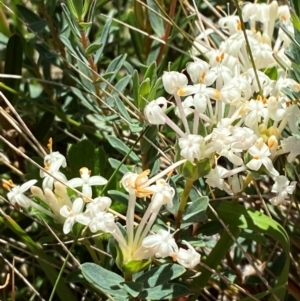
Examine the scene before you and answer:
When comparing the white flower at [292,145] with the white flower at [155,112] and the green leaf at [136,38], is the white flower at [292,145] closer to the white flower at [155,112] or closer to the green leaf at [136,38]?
the white flower at [155,112]

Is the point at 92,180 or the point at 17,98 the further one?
the point at 17,98

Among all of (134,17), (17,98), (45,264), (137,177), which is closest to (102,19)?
(134,17)

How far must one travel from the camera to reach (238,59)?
1191 mm

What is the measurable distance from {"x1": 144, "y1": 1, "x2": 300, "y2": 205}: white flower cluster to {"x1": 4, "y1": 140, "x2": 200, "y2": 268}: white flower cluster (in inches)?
2.9

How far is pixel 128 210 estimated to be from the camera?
968 mm

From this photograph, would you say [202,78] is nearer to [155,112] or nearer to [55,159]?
[155,112]

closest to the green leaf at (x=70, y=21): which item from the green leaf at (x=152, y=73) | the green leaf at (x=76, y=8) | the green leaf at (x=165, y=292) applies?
the green leaf at (x=76, y=8)

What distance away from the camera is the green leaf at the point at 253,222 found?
1.13 metres

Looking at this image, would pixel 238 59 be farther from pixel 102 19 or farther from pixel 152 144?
pixel 102 19

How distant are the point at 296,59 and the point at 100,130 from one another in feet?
1.82

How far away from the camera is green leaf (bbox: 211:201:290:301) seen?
113cm

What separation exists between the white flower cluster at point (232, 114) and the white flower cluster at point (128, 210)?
0.24ft

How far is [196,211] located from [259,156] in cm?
14

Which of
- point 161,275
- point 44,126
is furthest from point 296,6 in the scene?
point 44,126
